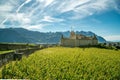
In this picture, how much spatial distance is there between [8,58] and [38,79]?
9634 millimetres

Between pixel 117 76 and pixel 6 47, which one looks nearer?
pixel 117 76

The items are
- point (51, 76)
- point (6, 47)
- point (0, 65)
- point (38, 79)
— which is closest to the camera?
point (38, 79)

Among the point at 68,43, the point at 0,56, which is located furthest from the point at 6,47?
the point at 68,43

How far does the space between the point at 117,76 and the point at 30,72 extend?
730cm

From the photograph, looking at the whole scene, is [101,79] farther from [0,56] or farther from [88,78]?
[0,56]

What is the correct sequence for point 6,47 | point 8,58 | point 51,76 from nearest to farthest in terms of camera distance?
point 51,76
point 8,58
point 6,47

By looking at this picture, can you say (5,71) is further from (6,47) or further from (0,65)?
(6,47)

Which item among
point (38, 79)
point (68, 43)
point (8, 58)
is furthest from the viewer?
point (68, 43)

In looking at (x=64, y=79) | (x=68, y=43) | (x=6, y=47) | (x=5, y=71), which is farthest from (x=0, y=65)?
(x=68, y=43)

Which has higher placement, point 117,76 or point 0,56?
point 0,56

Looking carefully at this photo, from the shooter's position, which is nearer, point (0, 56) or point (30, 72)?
point (30, 72)

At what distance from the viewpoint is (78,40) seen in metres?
97.5

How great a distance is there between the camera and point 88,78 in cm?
1600

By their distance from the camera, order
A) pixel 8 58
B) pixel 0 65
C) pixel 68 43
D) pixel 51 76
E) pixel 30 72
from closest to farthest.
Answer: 1. pixel 51 76
2. pixel 30 72
3. pixel 0 65
4. pixel 8 58
5. pixel 68 43
